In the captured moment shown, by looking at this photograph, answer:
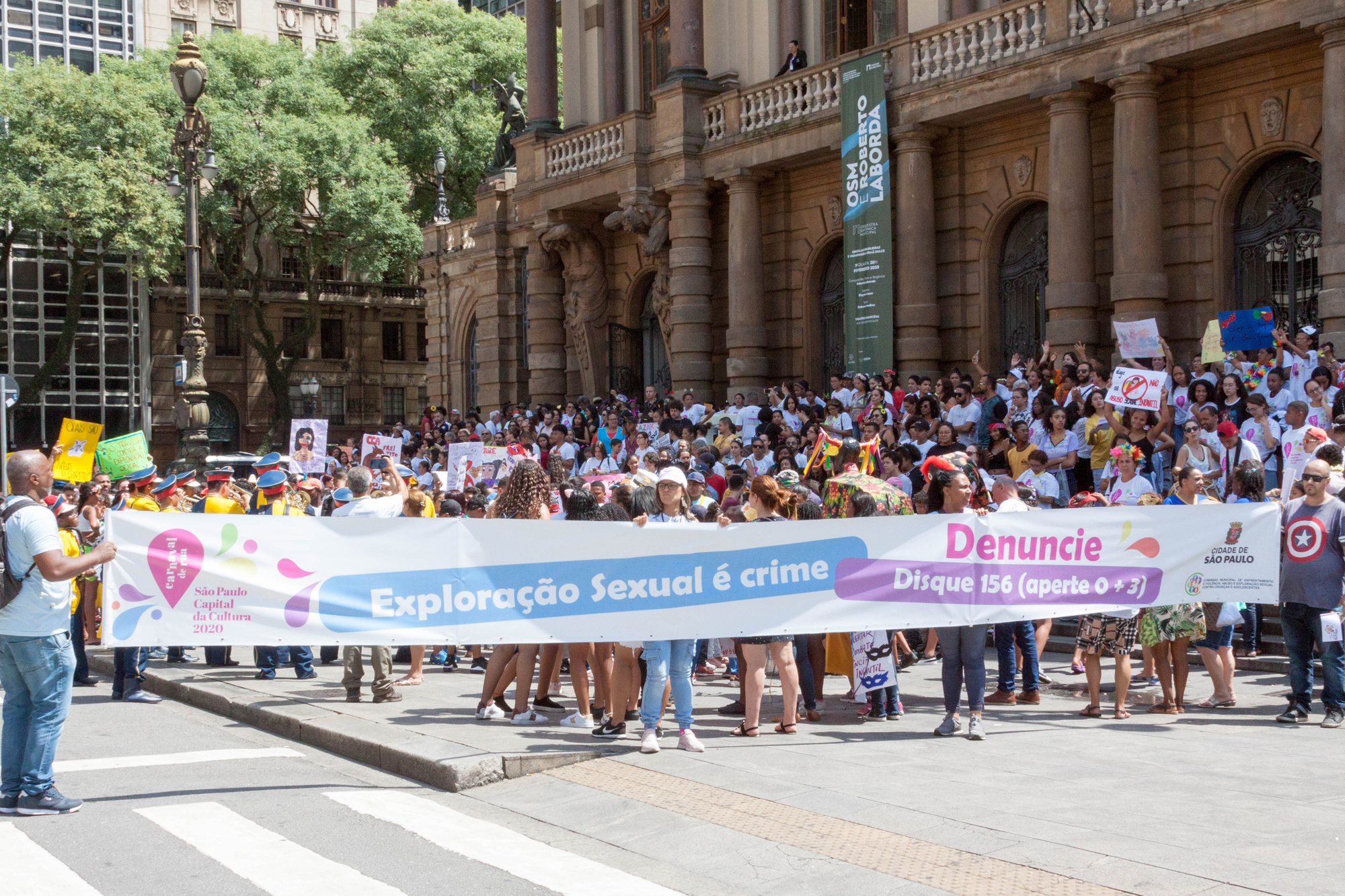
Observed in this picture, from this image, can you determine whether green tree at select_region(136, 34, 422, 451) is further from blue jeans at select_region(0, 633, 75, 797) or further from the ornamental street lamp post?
blue jeans at select_region(0, 633, 75, 797)

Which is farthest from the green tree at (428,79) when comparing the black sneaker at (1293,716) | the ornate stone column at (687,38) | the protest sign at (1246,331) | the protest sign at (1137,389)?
the black sneaker at (1293,716)

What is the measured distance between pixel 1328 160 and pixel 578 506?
36.7 feet

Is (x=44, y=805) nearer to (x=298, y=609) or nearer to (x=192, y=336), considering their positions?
(x=298, y=609)

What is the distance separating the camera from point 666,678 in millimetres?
9336

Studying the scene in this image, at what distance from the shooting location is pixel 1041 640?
37.8ft

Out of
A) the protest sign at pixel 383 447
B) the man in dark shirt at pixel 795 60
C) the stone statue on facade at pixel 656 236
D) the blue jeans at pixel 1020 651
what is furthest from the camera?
the stone statue on facade at pixel 656 236

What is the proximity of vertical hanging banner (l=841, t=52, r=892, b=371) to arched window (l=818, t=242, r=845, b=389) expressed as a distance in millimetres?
2382

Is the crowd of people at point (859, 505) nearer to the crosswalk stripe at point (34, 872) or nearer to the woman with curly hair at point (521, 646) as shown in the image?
the woman with curly hair at point (521, 646)

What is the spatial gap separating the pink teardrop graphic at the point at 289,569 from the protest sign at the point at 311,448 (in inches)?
486

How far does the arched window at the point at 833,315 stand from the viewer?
25.1m

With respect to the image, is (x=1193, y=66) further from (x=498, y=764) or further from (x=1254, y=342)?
(x=498, y=764)

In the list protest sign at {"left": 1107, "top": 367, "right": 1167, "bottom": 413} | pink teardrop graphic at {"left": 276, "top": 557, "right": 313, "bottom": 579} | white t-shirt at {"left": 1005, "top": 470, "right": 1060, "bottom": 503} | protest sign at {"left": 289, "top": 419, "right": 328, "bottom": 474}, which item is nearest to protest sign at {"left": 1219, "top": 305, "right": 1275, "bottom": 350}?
protest sign at {"left": 1107, "top": 367, "right": 1167, "bottom": 413}

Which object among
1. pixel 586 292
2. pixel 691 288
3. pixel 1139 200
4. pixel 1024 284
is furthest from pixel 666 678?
pixel 586 292

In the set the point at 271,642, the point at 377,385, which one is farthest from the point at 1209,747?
the point at 377,385
